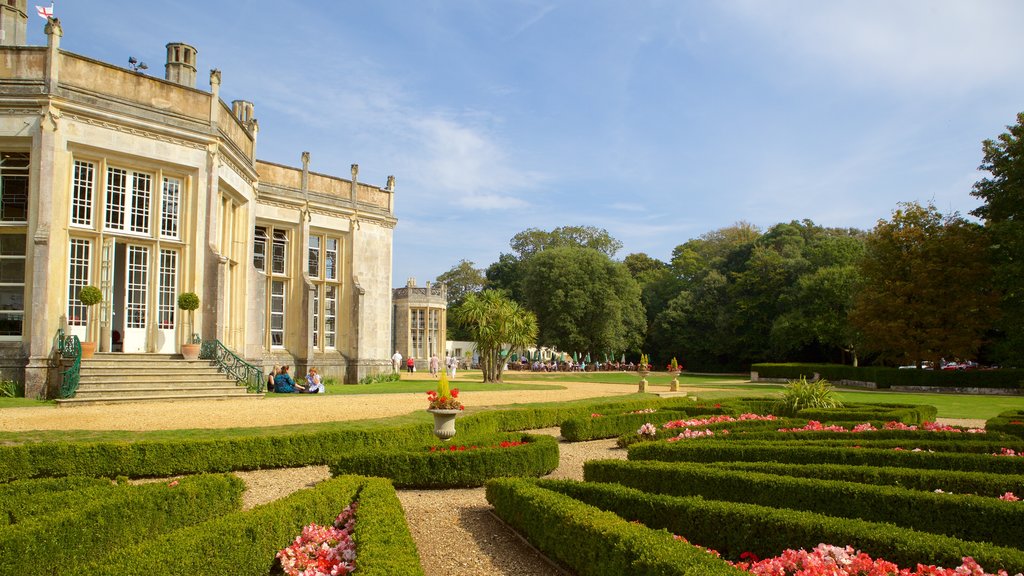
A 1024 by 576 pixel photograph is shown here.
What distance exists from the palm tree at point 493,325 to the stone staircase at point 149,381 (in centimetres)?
1511

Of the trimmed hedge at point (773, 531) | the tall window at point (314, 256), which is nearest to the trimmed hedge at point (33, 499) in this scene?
the trimmed hedge at point (773, 531)

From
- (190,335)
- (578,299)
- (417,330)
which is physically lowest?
(190,335)

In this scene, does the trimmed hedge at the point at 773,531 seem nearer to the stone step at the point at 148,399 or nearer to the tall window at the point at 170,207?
the stone step at the point at 148,399

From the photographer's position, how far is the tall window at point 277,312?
28.3 meters

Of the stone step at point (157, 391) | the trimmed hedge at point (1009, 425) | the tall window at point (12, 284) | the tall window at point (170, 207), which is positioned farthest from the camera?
the tall window at point (170, 207)

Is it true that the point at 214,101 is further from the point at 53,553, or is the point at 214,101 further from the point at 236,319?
the point at 53,553

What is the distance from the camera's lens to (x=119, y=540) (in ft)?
18.7

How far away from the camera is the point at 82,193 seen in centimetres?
1875

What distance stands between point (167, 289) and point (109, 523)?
54.0 feet

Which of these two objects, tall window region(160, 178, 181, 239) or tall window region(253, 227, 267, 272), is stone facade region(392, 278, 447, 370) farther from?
tall window region(160, 178, 181, 239)

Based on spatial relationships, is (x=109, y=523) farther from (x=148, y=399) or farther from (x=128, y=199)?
(x=128, y=199)

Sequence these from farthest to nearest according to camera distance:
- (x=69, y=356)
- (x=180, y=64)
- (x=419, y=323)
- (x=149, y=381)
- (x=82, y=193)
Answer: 1. (x=419, y=323)
2. (x=180, y=64)
3. (x=82, y=193)
4. (x=149, y=381)
5. (x=69, y=356)

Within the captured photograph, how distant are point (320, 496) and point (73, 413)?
10.9m

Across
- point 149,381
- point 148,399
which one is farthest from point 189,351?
point 148,399
